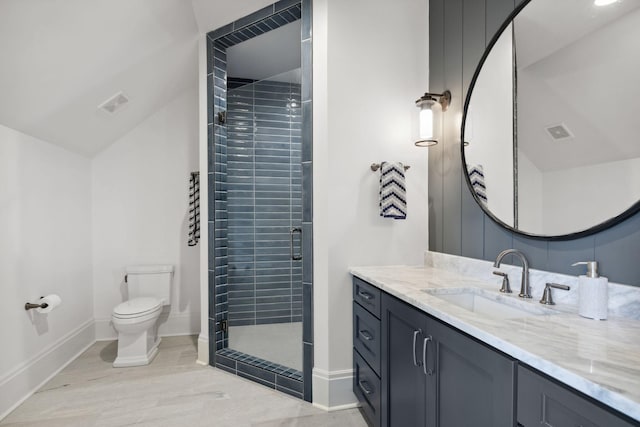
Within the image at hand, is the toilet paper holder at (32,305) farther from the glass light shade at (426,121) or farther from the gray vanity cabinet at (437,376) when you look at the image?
the glass light shade at (426,121)

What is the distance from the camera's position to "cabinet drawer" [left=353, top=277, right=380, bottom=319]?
1804mm

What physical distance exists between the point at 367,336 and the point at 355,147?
45.4 inches

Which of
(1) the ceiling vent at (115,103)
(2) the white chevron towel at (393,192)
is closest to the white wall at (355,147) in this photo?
(2) the white chevron towel at (393,192)

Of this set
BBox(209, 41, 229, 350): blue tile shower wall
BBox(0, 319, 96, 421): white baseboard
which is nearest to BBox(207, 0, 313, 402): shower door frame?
BBox(209, 41, 229, 350): blue tile shower wall

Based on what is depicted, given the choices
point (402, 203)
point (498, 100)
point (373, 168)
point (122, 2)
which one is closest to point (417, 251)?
point (402, 203)

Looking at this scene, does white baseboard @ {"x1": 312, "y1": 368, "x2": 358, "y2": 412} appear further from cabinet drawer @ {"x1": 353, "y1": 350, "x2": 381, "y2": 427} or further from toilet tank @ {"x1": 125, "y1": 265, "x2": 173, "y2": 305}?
toilet tank @ {"x1": 125, "y1": 265, "x2": 173, "y2": 305}

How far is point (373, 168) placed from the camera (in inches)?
87.8

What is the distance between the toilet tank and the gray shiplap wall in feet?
7.98

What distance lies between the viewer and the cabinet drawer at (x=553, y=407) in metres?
0.67

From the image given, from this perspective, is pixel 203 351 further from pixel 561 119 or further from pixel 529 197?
pixel 561 119

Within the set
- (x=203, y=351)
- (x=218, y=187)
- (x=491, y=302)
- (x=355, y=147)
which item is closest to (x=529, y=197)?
(x=491, y=302)

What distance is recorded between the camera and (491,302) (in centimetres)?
154

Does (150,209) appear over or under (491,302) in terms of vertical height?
over

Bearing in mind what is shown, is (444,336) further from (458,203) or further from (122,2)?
(122,2)
